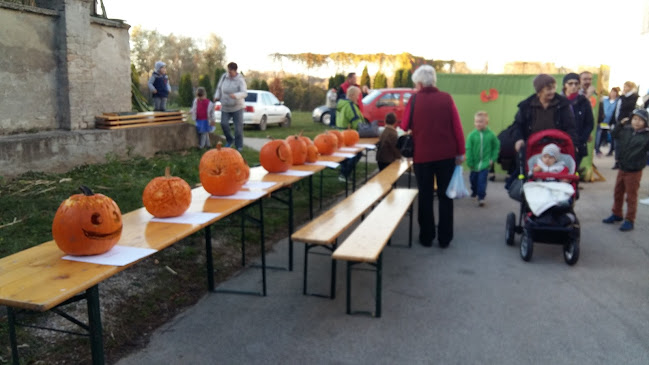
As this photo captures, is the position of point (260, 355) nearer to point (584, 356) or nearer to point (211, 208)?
point (211, 208)

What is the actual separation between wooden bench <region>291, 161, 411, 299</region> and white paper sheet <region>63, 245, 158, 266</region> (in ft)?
4.91

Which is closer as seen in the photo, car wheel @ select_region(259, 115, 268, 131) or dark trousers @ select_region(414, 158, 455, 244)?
dark trousers @ select_region(414, 158, 455, 244)

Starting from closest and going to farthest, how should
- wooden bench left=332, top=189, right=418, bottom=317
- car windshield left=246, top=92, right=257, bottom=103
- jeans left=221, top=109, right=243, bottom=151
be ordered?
wooden bench left=332, top=189, right=418, bottom=317 → jeans left=221, top=109, right=243, bottom=151 → car windshield left=246, top=92, right=257, bottom=103

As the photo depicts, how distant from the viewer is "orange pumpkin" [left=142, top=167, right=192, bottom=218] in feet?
11.9

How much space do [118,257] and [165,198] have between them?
2.76ft

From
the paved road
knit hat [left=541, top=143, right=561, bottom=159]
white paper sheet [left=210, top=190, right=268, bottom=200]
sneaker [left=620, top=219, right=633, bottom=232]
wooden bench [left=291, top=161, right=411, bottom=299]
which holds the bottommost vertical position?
the paved road

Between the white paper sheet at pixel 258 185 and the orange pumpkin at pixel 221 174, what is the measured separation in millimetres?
309

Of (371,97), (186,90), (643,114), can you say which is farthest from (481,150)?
(186,90)

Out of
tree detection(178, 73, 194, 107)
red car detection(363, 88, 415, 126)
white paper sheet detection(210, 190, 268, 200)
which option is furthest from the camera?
tree detection(178, 73, 194, 107)

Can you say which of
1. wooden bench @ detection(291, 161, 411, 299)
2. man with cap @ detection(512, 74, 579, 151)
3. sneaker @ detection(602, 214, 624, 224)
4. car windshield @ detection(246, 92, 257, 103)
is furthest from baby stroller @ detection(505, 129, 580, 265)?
car windshield @ detection(246, 92, 257, 103)

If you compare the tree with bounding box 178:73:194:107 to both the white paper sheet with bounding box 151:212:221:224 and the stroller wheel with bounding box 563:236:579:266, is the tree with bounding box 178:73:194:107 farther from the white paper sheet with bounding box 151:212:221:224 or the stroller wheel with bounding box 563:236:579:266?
the white paper sheet with bounding box 151:212:221:224

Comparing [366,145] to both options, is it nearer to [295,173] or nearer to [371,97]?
[295,173]

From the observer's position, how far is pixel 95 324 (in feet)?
9.00

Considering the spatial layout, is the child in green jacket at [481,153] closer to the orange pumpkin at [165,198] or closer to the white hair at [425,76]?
the white hair at [425,76]
